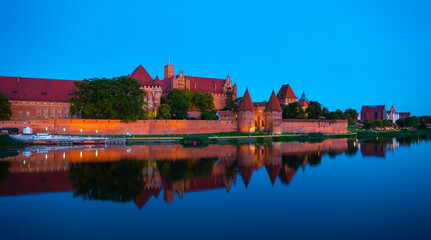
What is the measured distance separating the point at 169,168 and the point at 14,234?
8.48m

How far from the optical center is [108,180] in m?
12.5

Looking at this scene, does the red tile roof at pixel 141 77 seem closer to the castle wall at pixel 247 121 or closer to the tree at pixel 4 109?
the castle wall at pixel 247 121

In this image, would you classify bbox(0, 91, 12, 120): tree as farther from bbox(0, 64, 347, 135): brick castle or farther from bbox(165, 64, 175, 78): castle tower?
bbox(165, 64, 175, 78): castle tower

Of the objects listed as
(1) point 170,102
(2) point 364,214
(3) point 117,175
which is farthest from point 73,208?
(1) point 170,102

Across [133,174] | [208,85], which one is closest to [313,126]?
[208,85]

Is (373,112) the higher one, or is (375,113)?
(373,112)

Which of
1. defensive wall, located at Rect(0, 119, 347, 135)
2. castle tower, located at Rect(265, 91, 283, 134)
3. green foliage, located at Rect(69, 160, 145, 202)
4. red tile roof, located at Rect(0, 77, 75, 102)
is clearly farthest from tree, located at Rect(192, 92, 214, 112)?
green foliage, located at Rect(69, 160, 145, 202)

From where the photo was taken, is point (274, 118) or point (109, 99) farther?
point (274, 118)

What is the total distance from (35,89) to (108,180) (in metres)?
31.5

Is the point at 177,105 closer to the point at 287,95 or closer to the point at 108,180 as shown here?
the point at 287,95

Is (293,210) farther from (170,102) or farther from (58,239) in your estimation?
(170,102)

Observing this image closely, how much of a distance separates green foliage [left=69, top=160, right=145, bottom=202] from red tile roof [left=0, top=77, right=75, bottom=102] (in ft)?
81.4

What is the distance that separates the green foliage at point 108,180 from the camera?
10383 millimetres

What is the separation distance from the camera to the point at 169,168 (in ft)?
50.2
